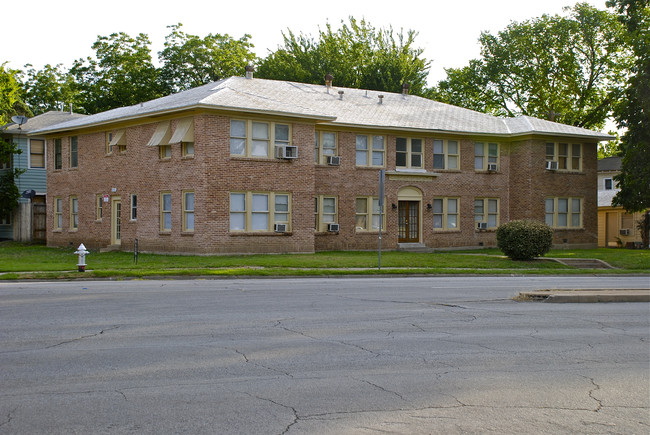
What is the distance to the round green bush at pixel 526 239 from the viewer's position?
95.6 ft

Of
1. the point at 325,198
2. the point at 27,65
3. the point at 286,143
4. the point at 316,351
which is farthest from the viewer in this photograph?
the point at 27,65

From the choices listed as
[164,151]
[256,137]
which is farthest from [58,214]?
[256,137]

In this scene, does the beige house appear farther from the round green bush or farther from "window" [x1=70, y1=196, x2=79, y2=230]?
"window" [x1=70, y1=196, x2=79, y2=230]

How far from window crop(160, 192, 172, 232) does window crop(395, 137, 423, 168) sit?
11681 millimetres

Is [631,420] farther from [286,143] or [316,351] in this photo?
[286,143]

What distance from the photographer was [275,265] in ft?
82.1

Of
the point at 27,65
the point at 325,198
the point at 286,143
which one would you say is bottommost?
the point at 325,198

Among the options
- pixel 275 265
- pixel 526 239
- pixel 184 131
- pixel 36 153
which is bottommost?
pixel 275 265

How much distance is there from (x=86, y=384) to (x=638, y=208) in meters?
39.2

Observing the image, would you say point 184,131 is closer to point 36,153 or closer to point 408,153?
point 408,153

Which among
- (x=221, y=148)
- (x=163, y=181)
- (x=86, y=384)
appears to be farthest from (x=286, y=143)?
(x=86, y=384)

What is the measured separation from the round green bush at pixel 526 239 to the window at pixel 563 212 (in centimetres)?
1029

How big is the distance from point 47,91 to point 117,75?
8.26 m

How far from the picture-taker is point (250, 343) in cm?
968
